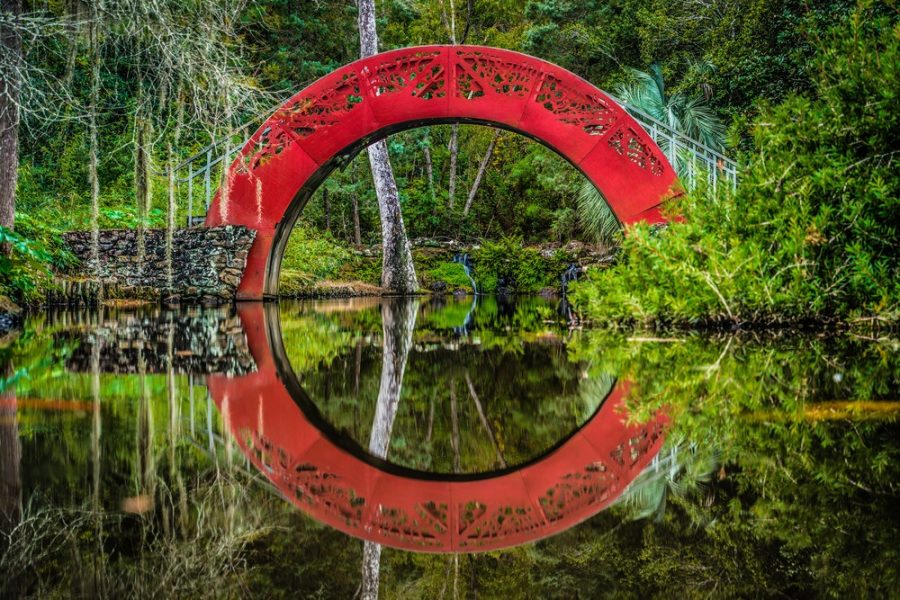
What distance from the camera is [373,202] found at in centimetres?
2759

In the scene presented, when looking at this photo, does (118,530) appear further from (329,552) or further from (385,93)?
(385,93)

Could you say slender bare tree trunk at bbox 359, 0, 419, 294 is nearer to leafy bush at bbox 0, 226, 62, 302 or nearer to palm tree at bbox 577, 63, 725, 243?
palm tree at bbox 577, 63, 725, 243

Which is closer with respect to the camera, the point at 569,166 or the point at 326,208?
the point at 569,166

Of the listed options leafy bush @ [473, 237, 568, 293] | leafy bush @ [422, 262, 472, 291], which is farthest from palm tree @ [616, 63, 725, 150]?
leafy bush @ [422, 262, 472, 291]

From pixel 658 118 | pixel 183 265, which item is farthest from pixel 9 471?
pixel 658 118

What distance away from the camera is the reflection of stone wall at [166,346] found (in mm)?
4797

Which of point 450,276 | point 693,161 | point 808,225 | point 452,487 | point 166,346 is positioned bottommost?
point 452,487

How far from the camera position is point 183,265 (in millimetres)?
13789

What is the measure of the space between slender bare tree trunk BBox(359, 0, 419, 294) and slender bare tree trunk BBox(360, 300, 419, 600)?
969cm

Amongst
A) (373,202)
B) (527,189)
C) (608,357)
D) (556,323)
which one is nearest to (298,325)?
(556,323)

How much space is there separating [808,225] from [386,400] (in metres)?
3.95

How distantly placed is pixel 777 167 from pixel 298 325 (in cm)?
477

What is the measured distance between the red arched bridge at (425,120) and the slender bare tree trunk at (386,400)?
15.6ft

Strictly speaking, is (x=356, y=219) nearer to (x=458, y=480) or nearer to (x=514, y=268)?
(x=514, y=268)
